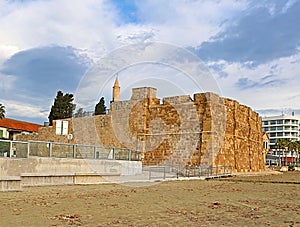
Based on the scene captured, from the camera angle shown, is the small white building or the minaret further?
the small white building

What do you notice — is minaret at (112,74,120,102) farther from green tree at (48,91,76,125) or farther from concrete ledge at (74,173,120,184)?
concrete ledge at (74,173,120,184)

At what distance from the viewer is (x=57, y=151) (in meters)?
18.0


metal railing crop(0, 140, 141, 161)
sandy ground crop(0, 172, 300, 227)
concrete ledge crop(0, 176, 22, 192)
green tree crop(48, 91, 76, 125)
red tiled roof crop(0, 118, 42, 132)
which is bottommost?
sandy ground crop(0, 172, 300, 227)

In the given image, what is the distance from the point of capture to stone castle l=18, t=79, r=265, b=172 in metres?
30.4

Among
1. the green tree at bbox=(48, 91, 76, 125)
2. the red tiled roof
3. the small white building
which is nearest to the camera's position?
the green tree at bbox=(48, 91, 76, 125)

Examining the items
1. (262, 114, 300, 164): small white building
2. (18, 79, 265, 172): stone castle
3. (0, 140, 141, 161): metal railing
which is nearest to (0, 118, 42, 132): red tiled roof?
(18, 79, 265, 172): stone castle

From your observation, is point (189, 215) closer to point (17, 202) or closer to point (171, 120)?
point (17, 202)

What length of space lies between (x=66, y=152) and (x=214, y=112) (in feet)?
50.7

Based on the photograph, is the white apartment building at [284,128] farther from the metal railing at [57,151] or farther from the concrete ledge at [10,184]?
the concrete ledge at [10,184]

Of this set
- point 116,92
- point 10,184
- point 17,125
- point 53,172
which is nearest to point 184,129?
point 116,92

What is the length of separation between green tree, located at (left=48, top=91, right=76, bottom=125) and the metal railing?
105 ft

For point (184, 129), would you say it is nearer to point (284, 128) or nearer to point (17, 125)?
point (17, 125)

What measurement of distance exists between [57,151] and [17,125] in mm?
43729

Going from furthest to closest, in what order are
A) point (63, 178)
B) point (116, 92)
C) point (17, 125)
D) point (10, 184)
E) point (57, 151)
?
point (17, 125) → point (116, 92) → point (57, 151) → point (63, 178) → point (10, 184)
